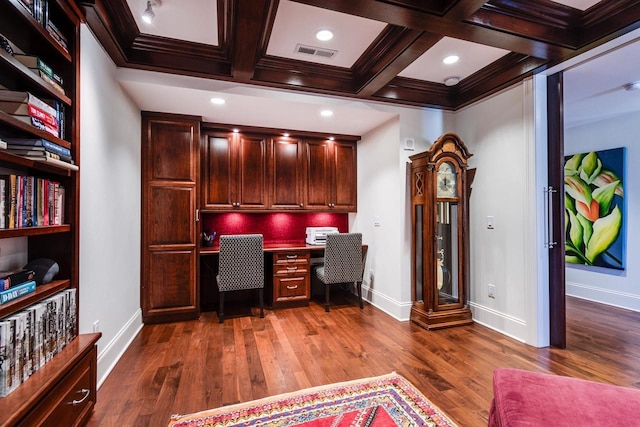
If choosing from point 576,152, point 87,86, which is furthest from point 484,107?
point 87,86

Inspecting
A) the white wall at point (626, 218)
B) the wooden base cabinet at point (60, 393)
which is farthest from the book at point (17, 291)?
the white wall at point (626, 218)

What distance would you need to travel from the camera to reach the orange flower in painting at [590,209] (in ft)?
13.3

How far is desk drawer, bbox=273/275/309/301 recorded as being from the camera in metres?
3.77

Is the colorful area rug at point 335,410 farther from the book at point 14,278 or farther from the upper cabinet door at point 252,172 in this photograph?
the upper cabinet door at point 252,172

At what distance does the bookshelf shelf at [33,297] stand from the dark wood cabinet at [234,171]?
2.27 metres

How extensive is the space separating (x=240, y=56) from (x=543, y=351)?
346 centimetres

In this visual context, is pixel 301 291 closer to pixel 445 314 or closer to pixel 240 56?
pixel 445 314

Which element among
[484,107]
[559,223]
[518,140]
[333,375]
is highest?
[484,107]

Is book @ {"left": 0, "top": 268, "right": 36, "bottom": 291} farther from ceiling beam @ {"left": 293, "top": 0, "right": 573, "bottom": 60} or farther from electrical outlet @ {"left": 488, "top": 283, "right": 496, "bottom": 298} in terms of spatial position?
electrical outlet @ {"left": 488, "top": 283, "right": 496, "bottom": 298}

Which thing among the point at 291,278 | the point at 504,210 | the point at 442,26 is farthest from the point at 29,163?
the point at 504,210

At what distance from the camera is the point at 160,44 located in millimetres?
2473

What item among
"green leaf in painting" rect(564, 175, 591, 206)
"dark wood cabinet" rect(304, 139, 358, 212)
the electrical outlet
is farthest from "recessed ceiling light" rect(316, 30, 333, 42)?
"green leaf in painting" rect(564, 175, 591, 206)

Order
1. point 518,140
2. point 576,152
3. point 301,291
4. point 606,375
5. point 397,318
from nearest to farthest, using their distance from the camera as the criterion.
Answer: point 606,375, point 518,140, point 397,318, point 301,291, point 576,152

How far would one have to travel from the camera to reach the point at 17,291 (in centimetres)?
133
